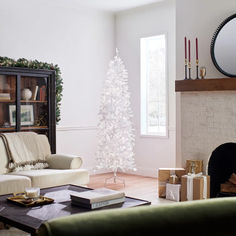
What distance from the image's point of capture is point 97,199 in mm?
2660

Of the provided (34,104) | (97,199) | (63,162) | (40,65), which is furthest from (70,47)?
(97,199)

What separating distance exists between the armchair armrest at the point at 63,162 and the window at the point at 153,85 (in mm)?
2023

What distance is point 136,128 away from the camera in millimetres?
6480

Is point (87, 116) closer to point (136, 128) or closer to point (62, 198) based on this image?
point (136, 128)

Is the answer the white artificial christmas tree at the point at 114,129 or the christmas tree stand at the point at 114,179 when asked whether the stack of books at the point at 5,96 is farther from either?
the christmas tree stand at the point at 114,179

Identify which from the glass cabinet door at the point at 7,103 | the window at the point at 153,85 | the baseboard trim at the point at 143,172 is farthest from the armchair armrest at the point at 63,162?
the window at the point at 153,85

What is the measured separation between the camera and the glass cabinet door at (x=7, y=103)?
4.91m

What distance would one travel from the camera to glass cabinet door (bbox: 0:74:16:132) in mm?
4910

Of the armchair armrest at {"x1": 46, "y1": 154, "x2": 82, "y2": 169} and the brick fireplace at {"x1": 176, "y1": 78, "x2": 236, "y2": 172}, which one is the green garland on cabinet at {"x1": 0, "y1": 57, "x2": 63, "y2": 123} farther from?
the brick fireplace at {"x1": 176, "y1": 78, "x2": 236, "y2": 172}

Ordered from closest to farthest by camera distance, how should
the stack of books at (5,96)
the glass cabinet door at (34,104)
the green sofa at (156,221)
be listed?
the green sofa at (156,221)
the stack of books at (5,96)
the glass cabinet door at (34,104)

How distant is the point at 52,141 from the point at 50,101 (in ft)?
1.76

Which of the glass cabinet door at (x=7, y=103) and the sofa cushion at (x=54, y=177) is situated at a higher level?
the glass cabinet door at (x=7, y=103)

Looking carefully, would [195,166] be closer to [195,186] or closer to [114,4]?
[195,186]

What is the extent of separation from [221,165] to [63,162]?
1802mm
